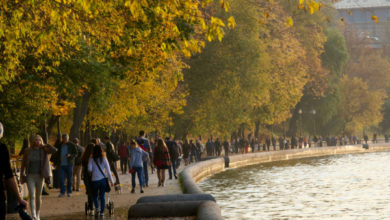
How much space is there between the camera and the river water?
1936 centimetres

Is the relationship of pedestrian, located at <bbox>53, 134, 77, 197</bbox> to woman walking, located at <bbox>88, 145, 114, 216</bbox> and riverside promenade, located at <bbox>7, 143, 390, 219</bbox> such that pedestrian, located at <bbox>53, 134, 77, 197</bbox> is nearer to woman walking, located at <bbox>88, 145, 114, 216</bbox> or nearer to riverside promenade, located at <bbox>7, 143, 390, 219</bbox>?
riverside promenade, located at <bbox>7, 143, 390, 219</bbox>

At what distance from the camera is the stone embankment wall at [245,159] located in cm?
2434

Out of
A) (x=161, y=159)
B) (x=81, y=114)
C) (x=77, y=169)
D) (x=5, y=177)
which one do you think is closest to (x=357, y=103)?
(x=81, y=114)

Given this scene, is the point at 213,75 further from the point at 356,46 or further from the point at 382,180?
the point at 356,46

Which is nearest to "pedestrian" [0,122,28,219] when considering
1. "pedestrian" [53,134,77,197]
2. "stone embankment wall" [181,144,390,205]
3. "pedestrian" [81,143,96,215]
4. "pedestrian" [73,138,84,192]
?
"pedestrian" [81,143,96,215]

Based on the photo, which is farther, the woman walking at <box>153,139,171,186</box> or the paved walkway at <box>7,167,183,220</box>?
the woman walking at <box>153,139,171,186</box>

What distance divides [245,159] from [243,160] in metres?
0.65

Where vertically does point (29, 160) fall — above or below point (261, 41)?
below

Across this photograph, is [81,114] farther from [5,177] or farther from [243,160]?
[243,160]

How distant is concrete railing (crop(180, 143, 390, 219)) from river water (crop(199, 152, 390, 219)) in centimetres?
70

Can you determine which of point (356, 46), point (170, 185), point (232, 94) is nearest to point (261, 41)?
point (232, 94)

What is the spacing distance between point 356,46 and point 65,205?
290 feet

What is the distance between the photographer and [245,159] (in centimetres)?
5028

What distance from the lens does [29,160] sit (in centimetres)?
1502
